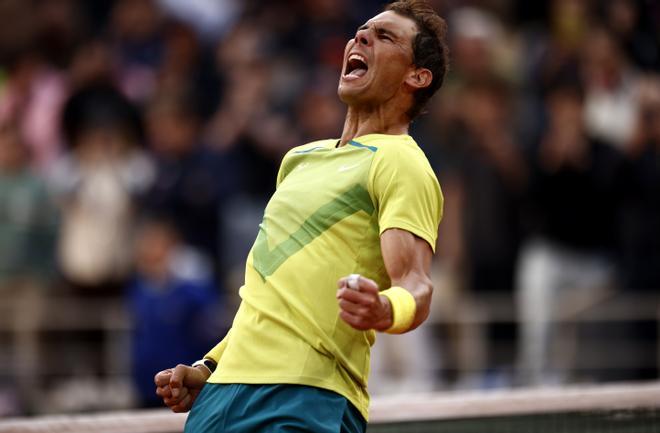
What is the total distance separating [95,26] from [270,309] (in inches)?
405

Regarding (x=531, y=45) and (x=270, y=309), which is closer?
(x=270, y=309)

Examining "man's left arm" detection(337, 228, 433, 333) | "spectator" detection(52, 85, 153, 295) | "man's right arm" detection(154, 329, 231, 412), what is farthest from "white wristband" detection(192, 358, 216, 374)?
"spectator" detection(52, 85, 153, 295)

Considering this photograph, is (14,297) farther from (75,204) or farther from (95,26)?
(95,26)

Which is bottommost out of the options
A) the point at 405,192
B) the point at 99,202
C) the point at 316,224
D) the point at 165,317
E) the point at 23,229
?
the point at 165,317

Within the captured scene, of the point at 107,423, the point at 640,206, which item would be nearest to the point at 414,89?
the point at 107,423

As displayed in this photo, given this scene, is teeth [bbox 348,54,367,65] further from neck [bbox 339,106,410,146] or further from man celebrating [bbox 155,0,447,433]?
neck [bbox 339,106,410,146]

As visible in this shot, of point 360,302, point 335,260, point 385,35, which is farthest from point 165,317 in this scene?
point 360,302

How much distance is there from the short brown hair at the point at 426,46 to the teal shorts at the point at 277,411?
3.29 feet

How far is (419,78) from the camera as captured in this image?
434 centimetres

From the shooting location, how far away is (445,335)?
1110cm

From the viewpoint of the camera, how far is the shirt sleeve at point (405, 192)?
3.88 meters

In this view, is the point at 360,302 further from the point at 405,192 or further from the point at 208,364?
the point at 208,364

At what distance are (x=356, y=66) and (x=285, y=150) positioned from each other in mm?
7102

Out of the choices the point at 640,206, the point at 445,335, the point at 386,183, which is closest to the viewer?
the point at 386,183
